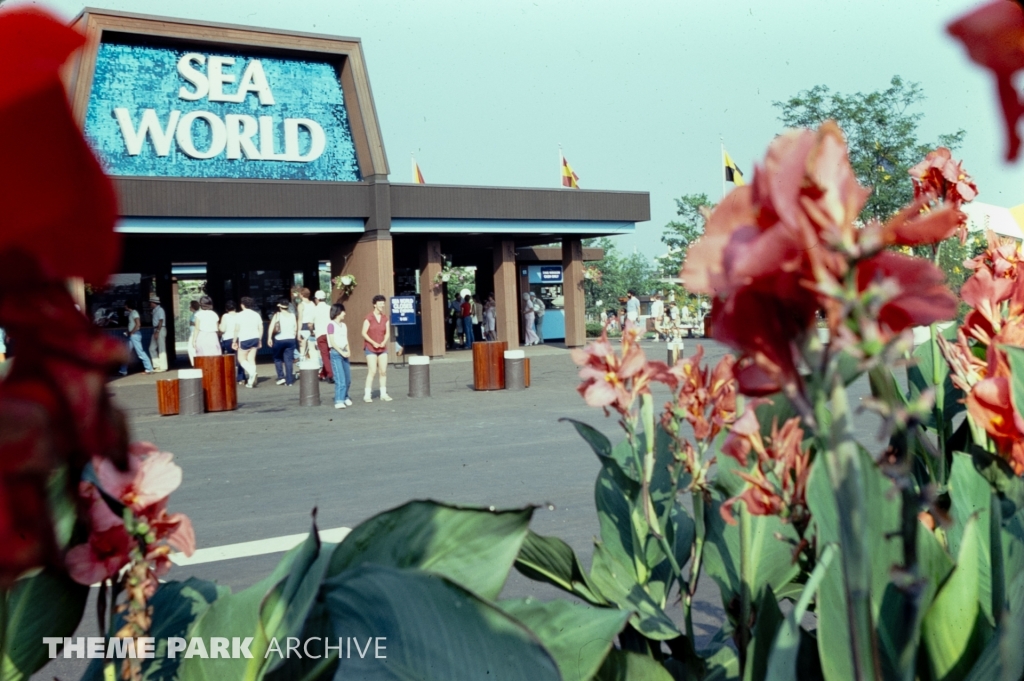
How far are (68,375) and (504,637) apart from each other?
0.56 m

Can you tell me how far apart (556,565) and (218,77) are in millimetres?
21243

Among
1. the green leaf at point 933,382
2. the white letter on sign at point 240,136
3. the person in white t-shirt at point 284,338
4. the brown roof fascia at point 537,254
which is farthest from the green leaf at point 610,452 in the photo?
the brown roof fascia at point 537,254

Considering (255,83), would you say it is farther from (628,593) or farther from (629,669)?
(629,669)

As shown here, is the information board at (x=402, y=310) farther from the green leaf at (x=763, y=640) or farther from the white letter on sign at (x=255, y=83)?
the green leaf at (x=763, y=640)

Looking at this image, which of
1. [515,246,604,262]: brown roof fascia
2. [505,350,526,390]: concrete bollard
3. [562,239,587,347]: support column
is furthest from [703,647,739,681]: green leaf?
[515,246,604,262]: brown roof fascia

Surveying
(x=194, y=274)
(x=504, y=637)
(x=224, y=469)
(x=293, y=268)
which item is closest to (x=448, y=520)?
(x=504, y=637)

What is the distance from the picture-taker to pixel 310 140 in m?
22.0

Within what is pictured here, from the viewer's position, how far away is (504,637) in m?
0.83

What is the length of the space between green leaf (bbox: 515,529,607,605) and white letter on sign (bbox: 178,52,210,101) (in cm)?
2090

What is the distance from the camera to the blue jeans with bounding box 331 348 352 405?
1345 centimetres

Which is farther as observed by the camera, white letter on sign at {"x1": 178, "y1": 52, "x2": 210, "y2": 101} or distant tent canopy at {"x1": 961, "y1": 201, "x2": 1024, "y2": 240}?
white letter on sign at {"x1": 178, "y1": 52, "x2": 210, "y2": 101}

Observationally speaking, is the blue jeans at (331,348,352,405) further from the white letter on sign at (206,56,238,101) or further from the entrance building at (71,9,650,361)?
the white letter on sign at (206,56,238,101)

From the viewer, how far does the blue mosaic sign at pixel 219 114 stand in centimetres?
1992

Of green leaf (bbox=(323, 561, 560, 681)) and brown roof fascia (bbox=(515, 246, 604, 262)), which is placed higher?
brown roof fascia (bbox=(515, 246, 604, 262))
